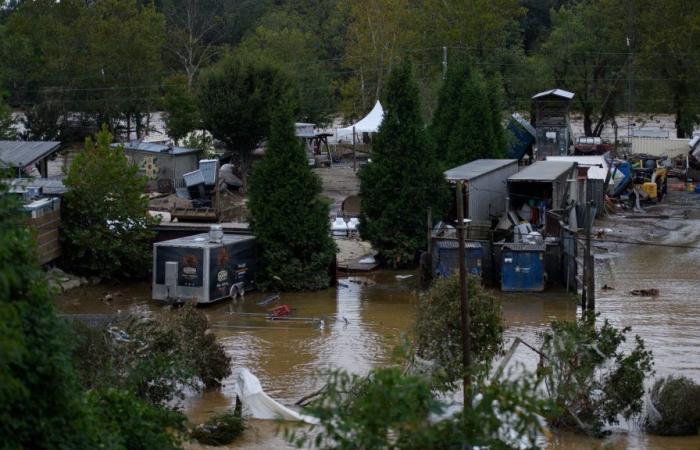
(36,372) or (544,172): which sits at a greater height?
(544,172)

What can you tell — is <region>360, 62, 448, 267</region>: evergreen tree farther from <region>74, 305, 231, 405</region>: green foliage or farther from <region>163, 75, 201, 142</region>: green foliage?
<region>163, 75, 201, 142</region>: green foliage

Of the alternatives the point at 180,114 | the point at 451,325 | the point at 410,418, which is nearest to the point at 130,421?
the point at 410,418

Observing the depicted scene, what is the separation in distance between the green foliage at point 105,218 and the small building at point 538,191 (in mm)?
10218

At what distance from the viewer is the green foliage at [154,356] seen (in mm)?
15023

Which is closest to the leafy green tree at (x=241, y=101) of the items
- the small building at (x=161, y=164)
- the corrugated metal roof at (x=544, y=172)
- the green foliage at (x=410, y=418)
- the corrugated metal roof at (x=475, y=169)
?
the small building at (x=161, y=164)

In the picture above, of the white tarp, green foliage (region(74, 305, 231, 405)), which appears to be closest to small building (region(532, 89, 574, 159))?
green foliage (region(74, 305, 231, 405))

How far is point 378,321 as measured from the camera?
77.2 ft


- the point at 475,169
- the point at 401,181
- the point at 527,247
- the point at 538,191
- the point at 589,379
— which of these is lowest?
the point at 589,379

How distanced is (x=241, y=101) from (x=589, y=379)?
29072 mm

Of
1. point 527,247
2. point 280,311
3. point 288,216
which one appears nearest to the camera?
point 280,311

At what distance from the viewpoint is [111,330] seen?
1645 centimetres

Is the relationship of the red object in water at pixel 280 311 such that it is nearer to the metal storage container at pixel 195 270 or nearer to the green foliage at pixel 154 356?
the metal storage container at pixel 195 270

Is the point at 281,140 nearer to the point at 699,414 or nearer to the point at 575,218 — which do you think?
the point at 575,218

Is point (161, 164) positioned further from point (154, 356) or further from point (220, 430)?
point (220, 430)
